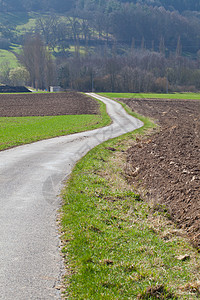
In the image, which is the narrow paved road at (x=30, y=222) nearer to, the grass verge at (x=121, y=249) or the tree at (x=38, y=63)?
the grass verge at (x=121, y=249)

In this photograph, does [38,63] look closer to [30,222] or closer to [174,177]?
[174,177]

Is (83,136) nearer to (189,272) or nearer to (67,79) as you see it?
(189,272)

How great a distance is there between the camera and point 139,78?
130 meters

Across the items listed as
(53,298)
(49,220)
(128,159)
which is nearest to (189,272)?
(53,298)

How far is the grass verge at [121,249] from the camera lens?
220 inches

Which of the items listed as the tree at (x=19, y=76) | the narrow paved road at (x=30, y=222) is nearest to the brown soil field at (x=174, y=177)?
the narrow paved road at (x=30, y=222)

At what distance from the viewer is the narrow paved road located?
222 inches

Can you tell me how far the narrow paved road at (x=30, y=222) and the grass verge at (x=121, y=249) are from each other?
360 mm

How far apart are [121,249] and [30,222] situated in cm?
261

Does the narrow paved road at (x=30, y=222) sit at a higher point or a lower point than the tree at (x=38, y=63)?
lower

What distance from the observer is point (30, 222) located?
8430mm

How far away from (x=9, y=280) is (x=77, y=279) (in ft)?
3.84

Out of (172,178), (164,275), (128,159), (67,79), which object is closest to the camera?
(164,275)

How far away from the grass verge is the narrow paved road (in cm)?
36
